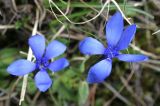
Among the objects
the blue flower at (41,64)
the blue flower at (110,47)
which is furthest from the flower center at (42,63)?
the blue flower at (110,47)

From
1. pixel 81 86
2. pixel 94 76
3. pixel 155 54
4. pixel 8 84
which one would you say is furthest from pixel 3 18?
pixel 155 54

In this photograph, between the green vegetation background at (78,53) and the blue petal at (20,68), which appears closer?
the blue petal at (20,68)

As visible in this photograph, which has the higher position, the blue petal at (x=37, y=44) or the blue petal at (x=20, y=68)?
the blue petal at (x=37, y=44)

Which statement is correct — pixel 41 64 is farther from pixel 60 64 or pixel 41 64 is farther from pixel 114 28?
pixel 114 28

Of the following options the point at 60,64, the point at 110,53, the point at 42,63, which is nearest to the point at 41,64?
the point at 42,63

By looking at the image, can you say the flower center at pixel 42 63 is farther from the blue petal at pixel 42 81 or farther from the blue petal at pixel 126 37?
the blue petal at pixel 126 37

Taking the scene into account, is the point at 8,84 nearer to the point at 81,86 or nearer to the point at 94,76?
the point at 81,86

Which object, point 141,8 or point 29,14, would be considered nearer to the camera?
point 29,14
